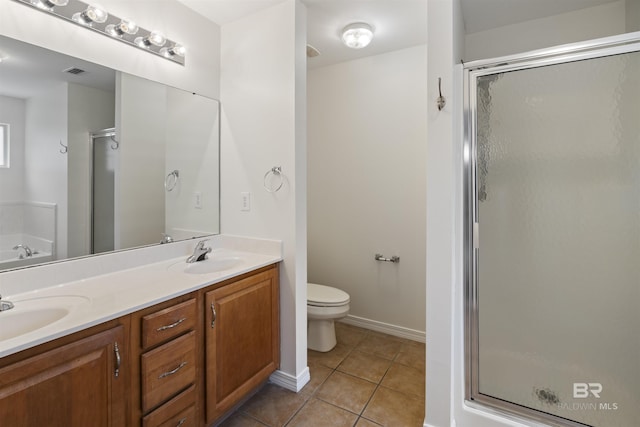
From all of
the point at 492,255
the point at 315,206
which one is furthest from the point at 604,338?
the point at 315,206

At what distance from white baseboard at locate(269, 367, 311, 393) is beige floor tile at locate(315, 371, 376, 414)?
117 mm

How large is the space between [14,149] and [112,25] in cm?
78

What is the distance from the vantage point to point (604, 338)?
151 centimetres

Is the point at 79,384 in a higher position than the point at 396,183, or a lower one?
lower

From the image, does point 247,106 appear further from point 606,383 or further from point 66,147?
point 606,383

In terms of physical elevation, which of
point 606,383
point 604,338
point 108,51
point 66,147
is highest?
point 108,51

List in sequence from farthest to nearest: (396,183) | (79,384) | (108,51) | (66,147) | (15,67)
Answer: (396,183) → (108,51) → (66,147) → (15,67) → (79,384)

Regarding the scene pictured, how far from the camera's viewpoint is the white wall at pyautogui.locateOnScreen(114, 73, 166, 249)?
1.66 m

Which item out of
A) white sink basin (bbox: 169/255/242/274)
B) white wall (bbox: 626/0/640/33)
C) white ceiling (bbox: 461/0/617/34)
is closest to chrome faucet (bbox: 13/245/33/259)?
white sink basin (bbox: 169/255/242/274)

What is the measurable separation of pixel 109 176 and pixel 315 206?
70.1 inches

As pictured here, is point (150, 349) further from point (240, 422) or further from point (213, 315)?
point (240, 422)

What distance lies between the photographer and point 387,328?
2.65m

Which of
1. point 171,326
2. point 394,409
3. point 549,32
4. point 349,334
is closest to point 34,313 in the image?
point 171,326

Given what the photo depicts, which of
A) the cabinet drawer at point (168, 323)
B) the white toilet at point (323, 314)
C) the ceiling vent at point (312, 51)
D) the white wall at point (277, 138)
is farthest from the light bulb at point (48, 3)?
the white toilet at point (323, 314)
